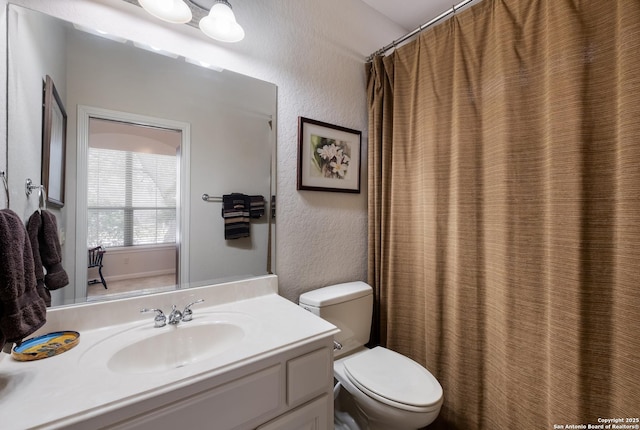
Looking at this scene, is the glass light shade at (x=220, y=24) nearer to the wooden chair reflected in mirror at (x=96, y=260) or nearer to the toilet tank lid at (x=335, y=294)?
the wooden chair reflected in mirror at (x=96, y=260)

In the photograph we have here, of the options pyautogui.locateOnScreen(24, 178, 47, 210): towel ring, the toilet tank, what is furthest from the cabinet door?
pyautogui.locateOnScreen(24, 178, 47, 210): towel ring

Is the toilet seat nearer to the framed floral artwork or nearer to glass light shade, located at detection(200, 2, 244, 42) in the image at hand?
the framed floral artwork

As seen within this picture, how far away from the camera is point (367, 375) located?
119 cm

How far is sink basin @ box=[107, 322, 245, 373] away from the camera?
2.80 ft

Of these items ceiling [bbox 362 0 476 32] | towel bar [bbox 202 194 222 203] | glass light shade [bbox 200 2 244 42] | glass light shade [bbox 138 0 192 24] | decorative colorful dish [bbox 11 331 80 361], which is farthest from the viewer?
ceiling [bbox 362 0 476 32]

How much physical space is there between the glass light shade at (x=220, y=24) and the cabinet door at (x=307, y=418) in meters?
1.46

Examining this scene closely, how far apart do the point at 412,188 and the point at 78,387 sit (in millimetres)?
1565

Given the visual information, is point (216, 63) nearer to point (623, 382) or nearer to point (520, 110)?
point (520, 110)

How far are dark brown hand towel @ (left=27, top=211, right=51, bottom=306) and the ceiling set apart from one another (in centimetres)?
206

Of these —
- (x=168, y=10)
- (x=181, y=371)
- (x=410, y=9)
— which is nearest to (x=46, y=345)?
(x=181, y=371)

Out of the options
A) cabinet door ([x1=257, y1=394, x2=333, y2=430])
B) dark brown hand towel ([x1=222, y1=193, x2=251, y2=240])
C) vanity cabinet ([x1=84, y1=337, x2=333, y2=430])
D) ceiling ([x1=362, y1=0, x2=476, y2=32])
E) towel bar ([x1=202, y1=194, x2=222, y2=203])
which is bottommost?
cabinet door ([x1=257, y1=394, x2=333, y2=430])

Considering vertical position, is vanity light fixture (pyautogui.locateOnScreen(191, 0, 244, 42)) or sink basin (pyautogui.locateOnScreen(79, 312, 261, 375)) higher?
vanity light fixture (pyautogui.locateOnScreen(191, 0, 244, 42))

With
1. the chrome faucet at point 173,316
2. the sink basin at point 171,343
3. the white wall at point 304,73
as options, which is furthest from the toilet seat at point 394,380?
the chrome faucet at point 173,316

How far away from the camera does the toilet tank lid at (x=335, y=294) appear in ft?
4.37
